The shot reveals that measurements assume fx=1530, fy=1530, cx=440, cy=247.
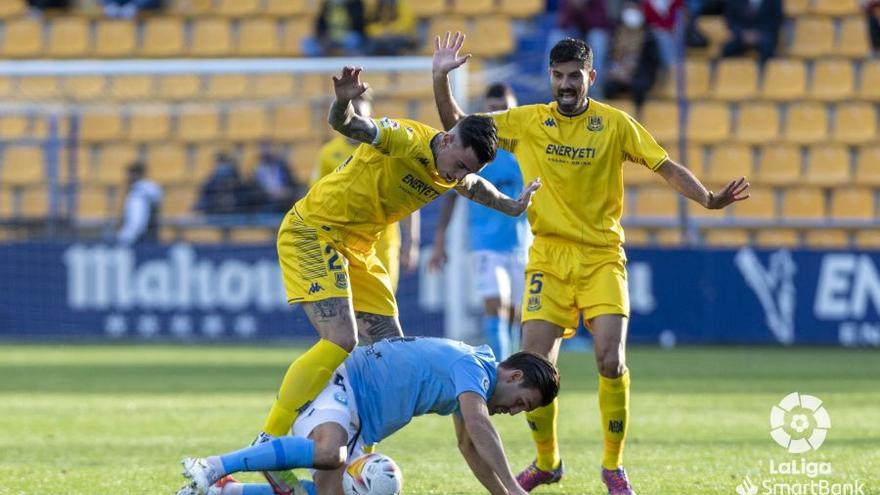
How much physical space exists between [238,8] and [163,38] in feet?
3.87

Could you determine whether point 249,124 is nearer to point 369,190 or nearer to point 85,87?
point 85,87

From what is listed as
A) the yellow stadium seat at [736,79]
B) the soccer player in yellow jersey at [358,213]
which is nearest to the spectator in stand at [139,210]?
the yellow stadium seat at [736,79]

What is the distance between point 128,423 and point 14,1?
14.2m

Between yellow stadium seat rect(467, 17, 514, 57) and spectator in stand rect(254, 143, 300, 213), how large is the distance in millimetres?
3537

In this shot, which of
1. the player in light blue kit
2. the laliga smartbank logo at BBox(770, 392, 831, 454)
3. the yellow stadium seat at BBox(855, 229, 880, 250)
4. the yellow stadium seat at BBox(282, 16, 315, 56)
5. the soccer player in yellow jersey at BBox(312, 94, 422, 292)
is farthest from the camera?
the yellow stadium seat at BBox(282, 16, 315, 56)

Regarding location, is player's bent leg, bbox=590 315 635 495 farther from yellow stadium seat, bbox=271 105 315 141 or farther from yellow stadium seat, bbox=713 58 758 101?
yellow stadium seat, bbox=713 58 758 101

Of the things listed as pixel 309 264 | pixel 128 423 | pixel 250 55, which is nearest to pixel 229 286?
pixel 250 55

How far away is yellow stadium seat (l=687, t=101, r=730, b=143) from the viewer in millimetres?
20219

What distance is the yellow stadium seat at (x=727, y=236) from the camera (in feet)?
62.3

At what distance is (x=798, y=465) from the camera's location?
334 inches

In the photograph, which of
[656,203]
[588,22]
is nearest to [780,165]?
[656,203]

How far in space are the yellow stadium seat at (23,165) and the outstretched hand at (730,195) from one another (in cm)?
1346

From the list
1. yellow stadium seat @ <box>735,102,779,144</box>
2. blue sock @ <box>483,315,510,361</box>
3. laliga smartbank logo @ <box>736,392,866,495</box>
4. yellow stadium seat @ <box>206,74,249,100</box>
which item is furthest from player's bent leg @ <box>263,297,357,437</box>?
yellow stadium seat @ <box>735,102,779,144</box>

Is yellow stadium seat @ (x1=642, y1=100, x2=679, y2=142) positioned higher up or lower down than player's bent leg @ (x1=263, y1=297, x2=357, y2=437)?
higher up
